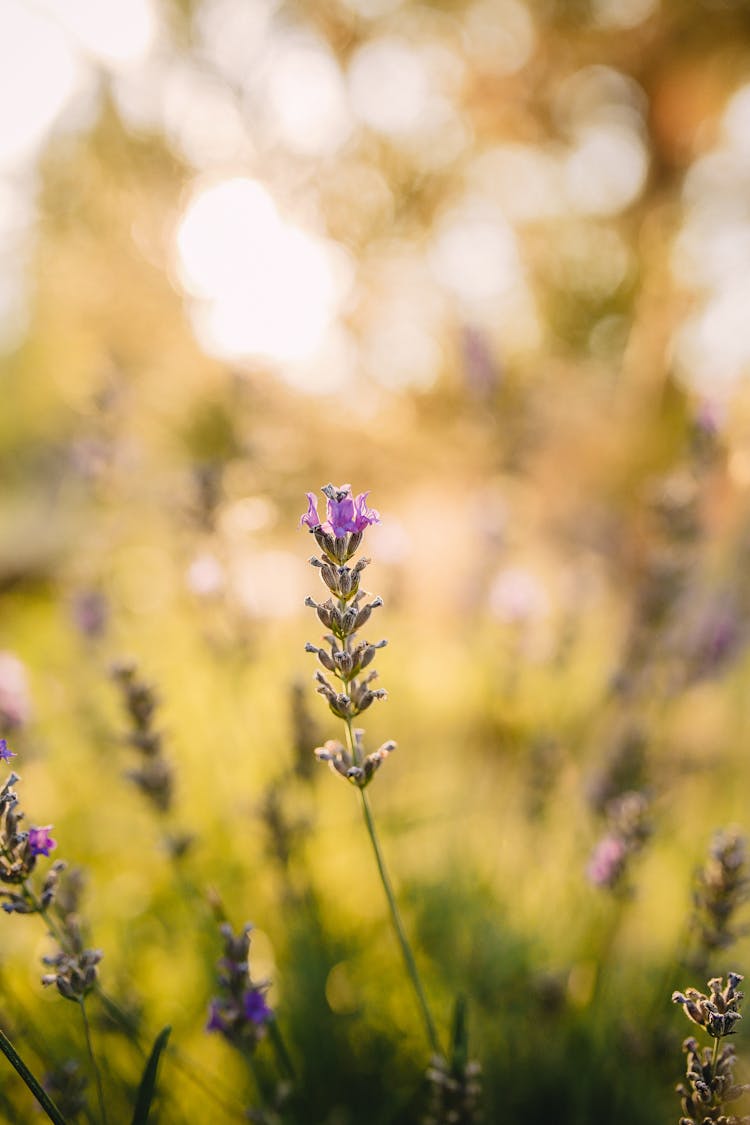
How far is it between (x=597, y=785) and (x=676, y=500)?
79 centimetres

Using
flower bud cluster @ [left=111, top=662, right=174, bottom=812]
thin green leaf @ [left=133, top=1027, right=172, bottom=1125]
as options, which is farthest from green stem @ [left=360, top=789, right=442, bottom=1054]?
flower bud cluster @ [left=111, top=662, right=174, bottom=812]

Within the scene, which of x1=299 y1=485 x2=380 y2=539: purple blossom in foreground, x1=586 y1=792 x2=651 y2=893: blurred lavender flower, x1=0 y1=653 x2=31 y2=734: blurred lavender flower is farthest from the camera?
x1=0 y1=653 x2=31 y2=734: blurred lavender flower

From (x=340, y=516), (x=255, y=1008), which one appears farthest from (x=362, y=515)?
(x=255, y=1008)

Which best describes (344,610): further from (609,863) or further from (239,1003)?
(609,863)

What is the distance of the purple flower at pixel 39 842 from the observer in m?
0.94

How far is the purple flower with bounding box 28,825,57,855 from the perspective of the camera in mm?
937

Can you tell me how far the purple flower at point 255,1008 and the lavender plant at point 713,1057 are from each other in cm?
56

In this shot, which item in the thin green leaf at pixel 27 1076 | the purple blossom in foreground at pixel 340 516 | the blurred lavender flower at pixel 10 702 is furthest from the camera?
the blurred lavender flower at pixel 10 702

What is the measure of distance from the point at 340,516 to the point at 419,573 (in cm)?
430

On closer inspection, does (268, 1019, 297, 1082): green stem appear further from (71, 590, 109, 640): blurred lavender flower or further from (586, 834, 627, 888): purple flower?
(71, 590, 109, 640): blurred lavender flower

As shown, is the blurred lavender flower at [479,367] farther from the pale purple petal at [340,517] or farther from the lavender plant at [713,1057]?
the lavender plant at [713,1057]

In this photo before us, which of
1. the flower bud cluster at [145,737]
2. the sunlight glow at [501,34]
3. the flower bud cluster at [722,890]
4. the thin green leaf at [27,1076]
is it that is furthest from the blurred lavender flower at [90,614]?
the sunlight glow at [501,34]

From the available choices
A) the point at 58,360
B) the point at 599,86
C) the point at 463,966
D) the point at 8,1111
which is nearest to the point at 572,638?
the point at 463,966

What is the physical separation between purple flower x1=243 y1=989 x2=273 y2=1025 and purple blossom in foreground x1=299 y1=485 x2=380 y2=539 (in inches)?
27.8
